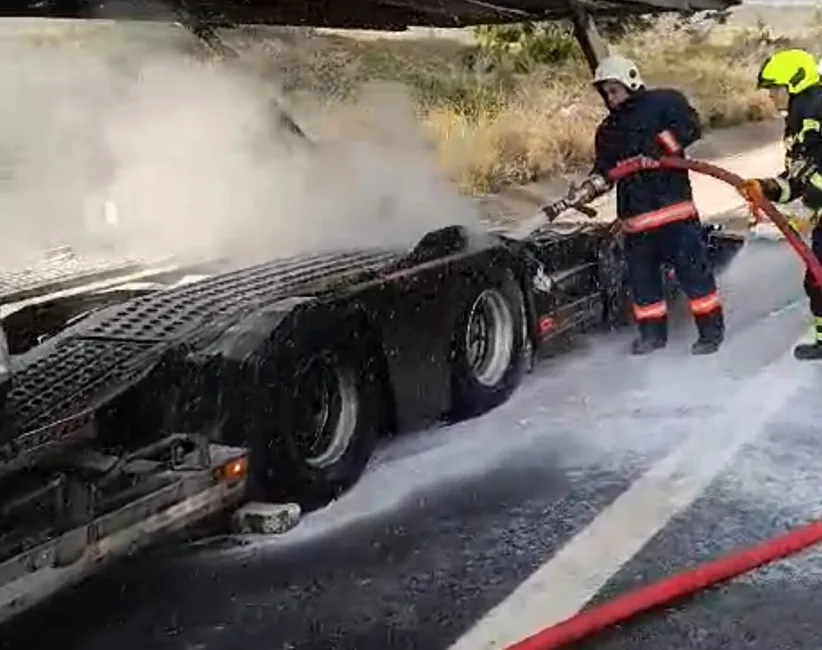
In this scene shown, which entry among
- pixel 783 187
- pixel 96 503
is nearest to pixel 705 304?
pixel 783 187

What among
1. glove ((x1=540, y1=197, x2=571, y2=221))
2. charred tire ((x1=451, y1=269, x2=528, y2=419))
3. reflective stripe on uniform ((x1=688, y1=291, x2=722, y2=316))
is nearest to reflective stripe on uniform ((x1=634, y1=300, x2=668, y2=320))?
reflective stripe on uniform ((x1=688, y1=291, x2=722, y2=316))

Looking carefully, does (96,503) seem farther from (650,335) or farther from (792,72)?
(792,72)

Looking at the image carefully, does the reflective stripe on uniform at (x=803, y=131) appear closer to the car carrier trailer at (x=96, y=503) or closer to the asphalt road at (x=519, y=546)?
the asphalt road at (x=519, y=546)

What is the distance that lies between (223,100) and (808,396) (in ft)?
11.6

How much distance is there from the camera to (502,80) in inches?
403

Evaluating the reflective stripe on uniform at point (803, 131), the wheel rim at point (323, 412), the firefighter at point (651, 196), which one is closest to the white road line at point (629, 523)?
the firefighter at point (651, 196)

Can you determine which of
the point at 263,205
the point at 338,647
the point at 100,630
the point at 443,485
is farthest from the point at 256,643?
the point at 263,205

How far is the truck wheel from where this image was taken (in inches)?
174

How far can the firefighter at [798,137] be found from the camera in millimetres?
6508

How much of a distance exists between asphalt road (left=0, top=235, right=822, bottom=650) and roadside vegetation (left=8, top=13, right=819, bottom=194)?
2907mm

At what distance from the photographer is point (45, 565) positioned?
11.2ft

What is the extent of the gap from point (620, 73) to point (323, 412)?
10.00 ft

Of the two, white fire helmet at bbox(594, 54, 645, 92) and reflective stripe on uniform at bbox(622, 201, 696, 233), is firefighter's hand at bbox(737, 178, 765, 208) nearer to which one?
reflective stripe on uniform at bbox(622, 201, 696, 233)

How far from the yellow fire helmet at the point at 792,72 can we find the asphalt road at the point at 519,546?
1.43 meters
